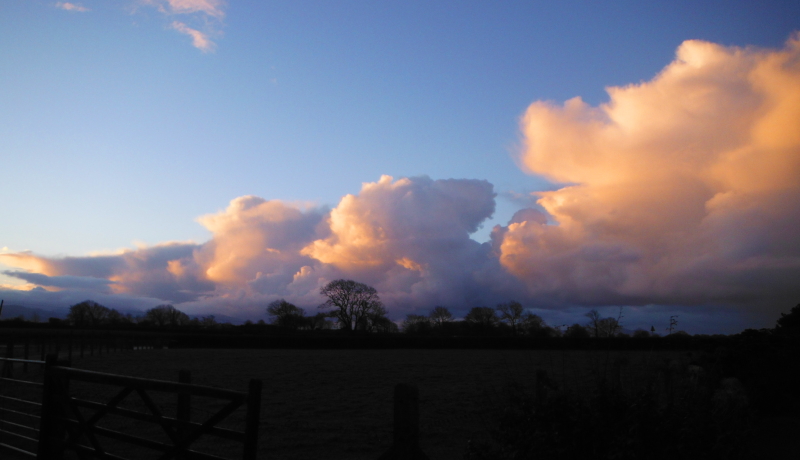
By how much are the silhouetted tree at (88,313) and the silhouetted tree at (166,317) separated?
709cm

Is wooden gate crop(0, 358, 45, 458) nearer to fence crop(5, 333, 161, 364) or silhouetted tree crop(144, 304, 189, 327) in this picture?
fence crop(5, 333, 161, 364)

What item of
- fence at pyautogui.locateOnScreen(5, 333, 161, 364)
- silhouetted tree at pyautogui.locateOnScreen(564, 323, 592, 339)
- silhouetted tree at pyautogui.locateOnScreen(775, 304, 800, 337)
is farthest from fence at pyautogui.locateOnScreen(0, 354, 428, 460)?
fence at pyautogui.locateOnScreen(5, 333, 161, 364)

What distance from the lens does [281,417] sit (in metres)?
11.4

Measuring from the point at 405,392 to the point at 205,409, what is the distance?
30.6 ft

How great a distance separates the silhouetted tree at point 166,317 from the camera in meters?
94.2

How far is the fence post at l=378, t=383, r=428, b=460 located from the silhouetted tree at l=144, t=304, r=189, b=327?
324 feet

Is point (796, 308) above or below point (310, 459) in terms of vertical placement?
above

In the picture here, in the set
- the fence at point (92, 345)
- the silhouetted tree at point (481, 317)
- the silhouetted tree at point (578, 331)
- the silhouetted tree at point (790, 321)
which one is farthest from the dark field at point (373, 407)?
the silhouetted tree at point (481, 317)

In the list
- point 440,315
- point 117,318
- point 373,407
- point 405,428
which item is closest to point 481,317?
point 440,315

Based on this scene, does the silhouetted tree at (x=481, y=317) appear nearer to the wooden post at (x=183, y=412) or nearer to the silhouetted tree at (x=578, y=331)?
the silhouetted tree at (x=578, y=331)

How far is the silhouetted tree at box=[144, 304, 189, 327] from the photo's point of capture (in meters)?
94.2

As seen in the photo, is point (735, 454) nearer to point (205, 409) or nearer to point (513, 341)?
point (205, 409)

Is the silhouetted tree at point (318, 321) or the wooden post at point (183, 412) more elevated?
the wooden post at point (183, 412)

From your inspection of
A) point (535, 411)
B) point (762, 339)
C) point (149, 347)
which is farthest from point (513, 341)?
point (535, 411)
